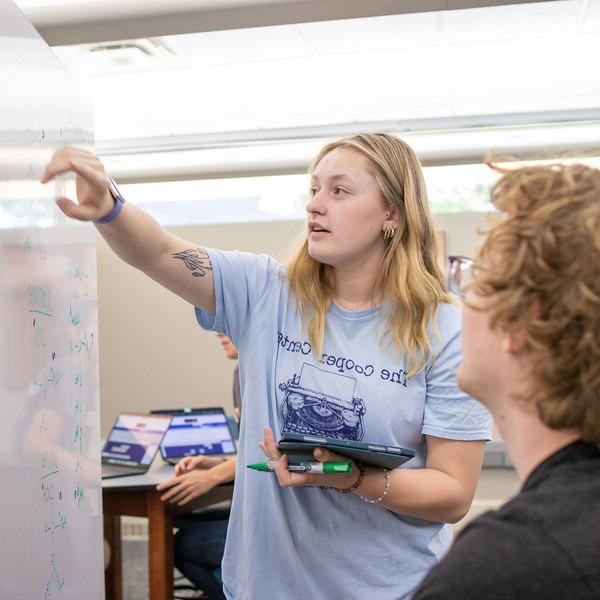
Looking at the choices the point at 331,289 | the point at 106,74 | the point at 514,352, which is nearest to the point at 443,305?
the point at 331,289

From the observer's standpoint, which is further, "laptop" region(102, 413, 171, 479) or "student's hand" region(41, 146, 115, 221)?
"laptop" region(102, 413, 171, 479)

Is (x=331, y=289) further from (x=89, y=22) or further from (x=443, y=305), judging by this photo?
(x=89, y=22)

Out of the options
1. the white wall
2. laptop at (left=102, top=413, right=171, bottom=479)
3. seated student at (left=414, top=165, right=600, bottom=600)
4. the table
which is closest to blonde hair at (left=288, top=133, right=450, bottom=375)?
seated student at (left=414, top=165, right=600, bottom=600)

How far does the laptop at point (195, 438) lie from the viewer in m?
3.79

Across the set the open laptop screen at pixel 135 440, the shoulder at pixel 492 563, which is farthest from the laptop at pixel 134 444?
the shoulder at pixel 492 563

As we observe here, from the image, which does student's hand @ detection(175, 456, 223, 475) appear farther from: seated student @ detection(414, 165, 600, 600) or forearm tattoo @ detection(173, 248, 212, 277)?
seated student @ detection(414, 165, 600, 600)

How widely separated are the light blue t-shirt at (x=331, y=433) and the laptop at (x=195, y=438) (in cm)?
211

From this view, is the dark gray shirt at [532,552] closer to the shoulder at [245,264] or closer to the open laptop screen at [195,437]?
the shoulder at [245,264]

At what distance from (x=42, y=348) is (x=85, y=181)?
40 cm

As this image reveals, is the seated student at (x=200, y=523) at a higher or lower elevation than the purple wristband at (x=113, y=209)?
lower

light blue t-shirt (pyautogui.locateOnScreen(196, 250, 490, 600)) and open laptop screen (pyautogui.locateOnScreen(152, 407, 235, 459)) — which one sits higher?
light blue t-shirt (pyautogui.locateOnScreen(196, 250, 490, 600))

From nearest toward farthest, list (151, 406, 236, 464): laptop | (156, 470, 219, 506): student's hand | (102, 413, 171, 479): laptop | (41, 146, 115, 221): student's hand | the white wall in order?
(41, 146, 115, 221): student's hand
(156, 470, 219, 506): student's hand
(102, 413, 171, 479): laptop
(151, 406, 236, 464): laptop
the white wall

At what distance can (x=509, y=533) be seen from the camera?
2.81 feet

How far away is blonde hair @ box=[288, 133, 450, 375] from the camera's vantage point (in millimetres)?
1683
